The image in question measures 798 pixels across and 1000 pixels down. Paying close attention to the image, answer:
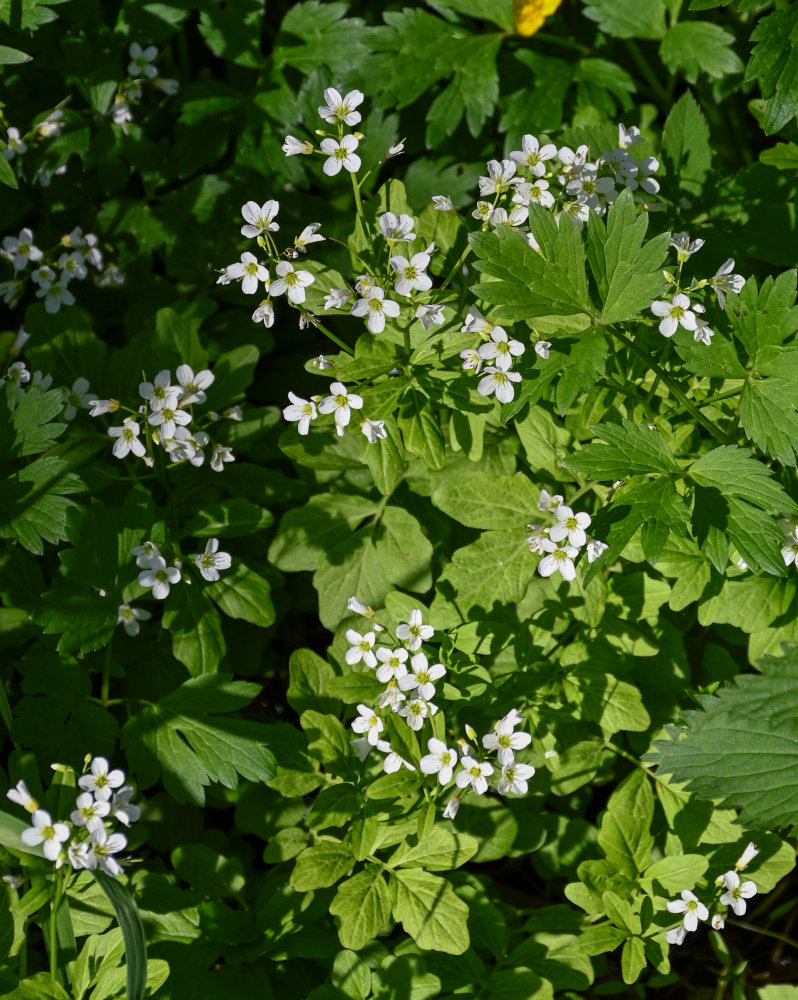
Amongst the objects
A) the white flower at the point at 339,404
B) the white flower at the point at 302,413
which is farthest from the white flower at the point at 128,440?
the white flower at the point at 339,404

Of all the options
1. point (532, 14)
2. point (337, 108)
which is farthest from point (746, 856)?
point (532, 14)

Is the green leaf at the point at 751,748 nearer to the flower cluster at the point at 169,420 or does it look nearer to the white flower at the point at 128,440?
the flower cluster at the point at 169,420

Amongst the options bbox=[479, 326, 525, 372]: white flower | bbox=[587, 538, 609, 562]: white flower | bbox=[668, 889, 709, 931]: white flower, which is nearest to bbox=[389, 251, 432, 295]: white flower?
bbox=[479, 326, 525, 372]: white flower

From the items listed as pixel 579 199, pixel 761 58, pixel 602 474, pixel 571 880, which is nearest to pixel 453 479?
pixel 602 474

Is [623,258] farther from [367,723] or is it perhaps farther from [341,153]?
[367,723]

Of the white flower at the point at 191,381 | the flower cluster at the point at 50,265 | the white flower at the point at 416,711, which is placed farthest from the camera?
the flower cluster at the point at 50,265

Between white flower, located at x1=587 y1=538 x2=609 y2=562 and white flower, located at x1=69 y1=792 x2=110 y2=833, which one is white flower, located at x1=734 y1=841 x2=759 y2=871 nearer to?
white flower, located at x1=587 y1=538 x2=609 y2=562
